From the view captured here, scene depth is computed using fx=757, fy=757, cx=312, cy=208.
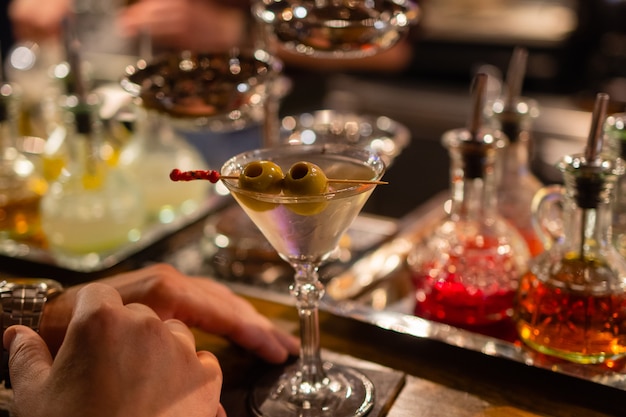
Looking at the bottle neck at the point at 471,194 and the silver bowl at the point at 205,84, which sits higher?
the silver bowl at the point at 205,84

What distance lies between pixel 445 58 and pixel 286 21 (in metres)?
2.72

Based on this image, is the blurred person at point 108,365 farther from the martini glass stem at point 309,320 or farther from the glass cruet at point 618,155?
the glass cruet at point 618,155

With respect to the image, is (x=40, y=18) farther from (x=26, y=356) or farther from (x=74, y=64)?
(x=26, y=356)

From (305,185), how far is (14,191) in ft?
2.74

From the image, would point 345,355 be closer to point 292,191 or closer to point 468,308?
point 468,308

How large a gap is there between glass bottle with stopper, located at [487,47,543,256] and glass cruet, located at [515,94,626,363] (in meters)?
0.26

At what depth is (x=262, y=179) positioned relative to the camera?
820 millimetres

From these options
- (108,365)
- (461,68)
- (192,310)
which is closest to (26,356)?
(108,365)

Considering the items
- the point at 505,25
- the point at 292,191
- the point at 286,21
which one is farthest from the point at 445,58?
the point at 292,191

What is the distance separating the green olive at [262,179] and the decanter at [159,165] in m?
0.72

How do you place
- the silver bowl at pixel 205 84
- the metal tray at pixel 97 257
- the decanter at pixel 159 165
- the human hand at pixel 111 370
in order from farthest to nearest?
the decanter at pixel 159 165 < the metal tray at pixel 97 257 < the silver bowl at pixel 205 84 < the human hand at pixel 111 370

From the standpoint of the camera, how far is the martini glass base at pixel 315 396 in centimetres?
91

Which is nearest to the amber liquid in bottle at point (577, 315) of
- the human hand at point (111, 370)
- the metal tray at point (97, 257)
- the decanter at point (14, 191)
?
the human hand at point (111, 370)

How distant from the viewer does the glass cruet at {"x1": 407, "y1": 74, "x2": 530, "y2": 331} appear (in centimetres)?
108
